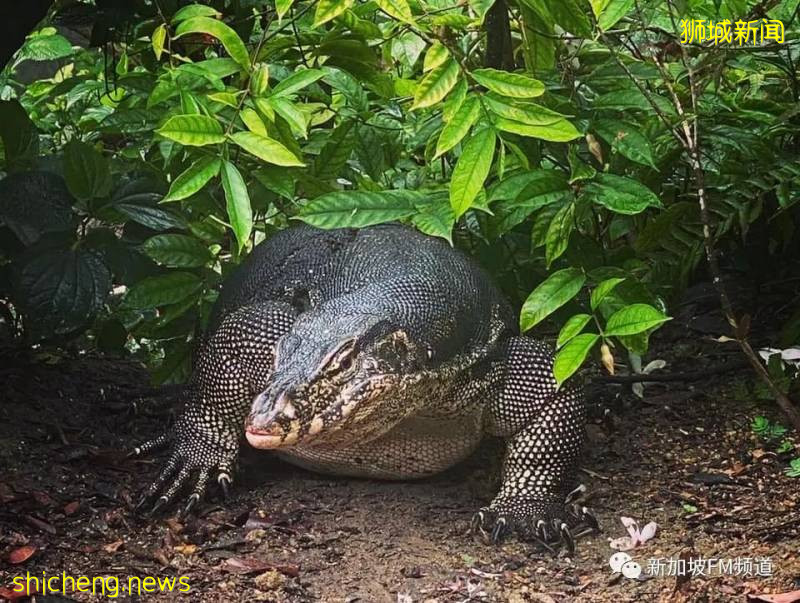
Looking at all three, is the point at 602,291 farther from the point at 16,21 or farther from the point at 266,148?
the point at 16,21

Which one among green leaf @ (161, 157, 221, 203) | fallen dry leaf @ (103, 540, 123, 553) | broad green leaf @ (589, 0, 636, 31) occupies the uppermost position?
broad green leaf @ (589, 0, 636, 31)

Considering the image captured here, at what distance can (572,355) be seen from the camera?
299cm

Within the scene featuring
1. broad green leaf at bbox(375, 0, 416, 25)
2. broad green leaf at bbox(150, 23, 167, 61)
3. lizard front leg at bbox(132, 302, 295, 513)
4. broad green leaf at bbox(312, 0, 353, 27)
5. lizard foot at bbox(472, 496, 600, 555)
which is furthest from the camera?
lizard front leg at bbox(132, 302, 295, 513)

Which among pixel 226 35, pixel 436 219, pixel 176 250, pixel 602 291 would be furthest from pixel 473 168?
pixel 176 250

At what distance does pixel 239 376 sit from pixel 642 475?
1.43m

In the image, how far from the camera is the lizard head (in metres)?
2.79

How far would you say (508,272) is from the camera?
4.08 metres

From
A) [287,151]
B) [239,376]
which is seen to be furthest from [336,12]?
[239,376]

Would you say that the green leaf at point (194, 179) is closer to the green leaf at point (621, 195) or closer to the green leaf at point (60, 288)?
the green leaf at point (60, 288)

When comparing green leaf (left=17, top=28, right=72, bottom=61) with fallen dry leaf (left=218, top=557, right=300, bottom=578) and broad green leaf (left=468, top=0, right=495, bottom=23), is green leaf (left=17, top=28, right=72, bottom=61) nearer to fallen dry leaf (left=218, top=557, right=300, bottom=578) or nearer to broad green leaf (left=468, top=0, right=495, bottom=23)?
broad green leaf (left=468, top=0, right=495, bottom=23)

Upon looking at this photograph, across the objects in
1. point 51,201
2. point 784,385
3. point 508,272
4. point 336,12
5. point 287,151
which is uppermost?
point 336,12

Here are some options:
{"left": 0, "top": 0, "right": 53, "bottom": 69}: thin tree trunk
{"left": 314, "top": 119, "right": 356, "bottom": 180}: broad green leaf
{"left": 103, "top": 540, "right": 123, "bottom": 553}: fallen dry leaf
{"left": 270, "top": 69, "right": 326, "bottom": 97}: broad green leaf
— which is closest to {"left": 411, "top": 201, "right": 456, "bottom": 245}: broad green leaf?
{"left": 270, "top": 69, "right": 326, "bottom": 97}: broad green leaf

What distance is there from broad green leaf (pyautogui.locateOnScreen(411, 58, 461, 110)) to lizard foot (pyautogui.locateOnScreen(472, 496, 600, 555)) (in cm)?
130

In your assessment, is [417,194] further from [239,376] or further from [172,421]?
[172,421]
